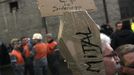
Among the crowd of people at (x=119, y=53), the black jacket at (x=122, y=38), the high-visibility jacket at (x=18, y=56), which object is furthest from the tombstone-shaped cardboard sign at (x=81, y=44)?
the high-visibility jacket at (x=18, y=56)

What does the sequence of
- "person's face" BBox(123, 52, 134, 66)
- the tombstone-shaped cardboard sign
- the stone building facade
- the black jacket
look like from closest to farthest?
"person's face" BBox(123, 52, 134, 66) → the tombstone-shaped cardboard sign → the black jacket → the stone building facade

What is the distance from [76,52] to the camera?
4.86m

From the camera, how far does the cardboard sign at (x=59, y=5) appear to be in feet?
18.6

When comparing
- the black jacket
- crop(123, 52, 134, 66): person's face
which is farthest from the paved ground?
crop(123, 52, 134, 66): person's face

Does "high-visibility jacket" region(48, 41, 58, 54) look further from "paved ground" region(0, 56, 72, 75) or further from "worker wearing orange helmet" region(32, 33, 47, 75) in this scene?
"paved ground" region(0, 56, 72, 75)

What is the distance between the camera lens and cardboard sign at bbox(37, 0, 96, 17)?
5.68m

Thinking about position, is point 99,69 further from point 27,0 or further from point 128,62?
point 27,0

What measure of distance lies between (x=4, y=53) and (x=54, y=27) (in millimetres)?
6236

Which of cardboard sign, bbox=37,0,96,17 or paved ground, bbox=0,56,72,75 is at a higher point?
cardboard sign, bbox=37,0,96,17

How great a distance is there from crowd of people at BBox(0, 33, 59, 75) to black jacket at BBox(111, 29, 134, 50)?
4.26 metres

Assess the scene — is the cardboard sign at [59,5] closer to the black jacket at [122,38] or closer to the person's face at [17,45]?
the black jacket at [122,38]

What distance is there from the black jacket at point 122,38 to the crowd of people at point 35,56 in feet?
14.0

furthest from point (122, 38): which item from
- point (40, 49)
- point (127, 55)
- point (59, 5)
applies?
point (127, 55)

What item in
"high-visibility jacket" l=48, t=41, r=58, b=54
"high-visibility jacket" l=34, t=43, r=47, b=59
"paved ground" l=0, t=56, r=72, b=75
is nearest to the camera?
"high-visibility jacket" l=34, t=43, r=47, b=59
